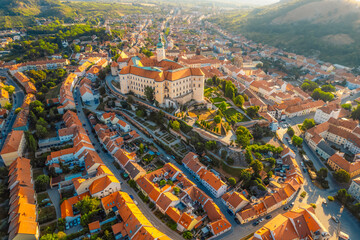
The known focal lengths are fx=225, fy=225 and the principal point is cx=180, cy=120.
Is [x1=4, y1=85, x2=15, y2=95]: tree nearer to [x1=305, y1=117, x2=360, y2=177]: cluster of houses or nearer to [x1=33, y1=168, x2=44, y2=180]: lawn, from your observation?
[x1=33, y1=168, x2=44, y2=180]: lawn

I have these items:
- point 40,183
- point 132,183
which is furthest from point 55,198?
point 132,183

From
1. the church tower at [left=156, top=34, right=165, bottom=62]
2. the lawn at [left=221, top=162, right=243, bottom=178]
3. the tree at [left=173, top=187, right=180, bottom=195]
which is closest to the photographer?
the tree at [left=173, top=187, right=180, bottom=195]

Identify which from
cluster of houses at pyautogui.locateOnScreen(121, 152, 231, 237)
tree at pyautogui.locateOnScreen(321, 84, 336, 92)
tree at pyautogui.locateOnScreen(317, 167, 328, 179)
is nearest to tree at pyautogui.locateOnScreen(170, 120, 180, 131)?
cluster of houses at pyautogui.locateOnScreen(121, 152, 231, 237)

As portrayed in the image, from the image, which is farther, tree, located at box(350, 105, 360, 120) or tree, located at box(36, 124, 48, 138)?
tree, located at box(350, 105, 360, 120)

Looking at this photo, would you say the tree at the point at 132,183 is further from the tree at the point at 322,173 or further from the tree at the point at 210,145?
the tree at the point at 322,173

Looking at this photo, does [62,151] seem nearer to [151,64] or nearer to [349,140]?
[151,64]

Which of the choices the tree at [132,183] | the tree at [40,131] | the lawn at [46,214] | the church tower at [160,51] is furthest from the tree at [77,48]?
the lawn at [46,214]

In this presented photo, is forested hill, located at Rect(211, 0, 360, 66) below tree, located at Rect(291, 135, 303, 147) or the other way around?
the other way around
